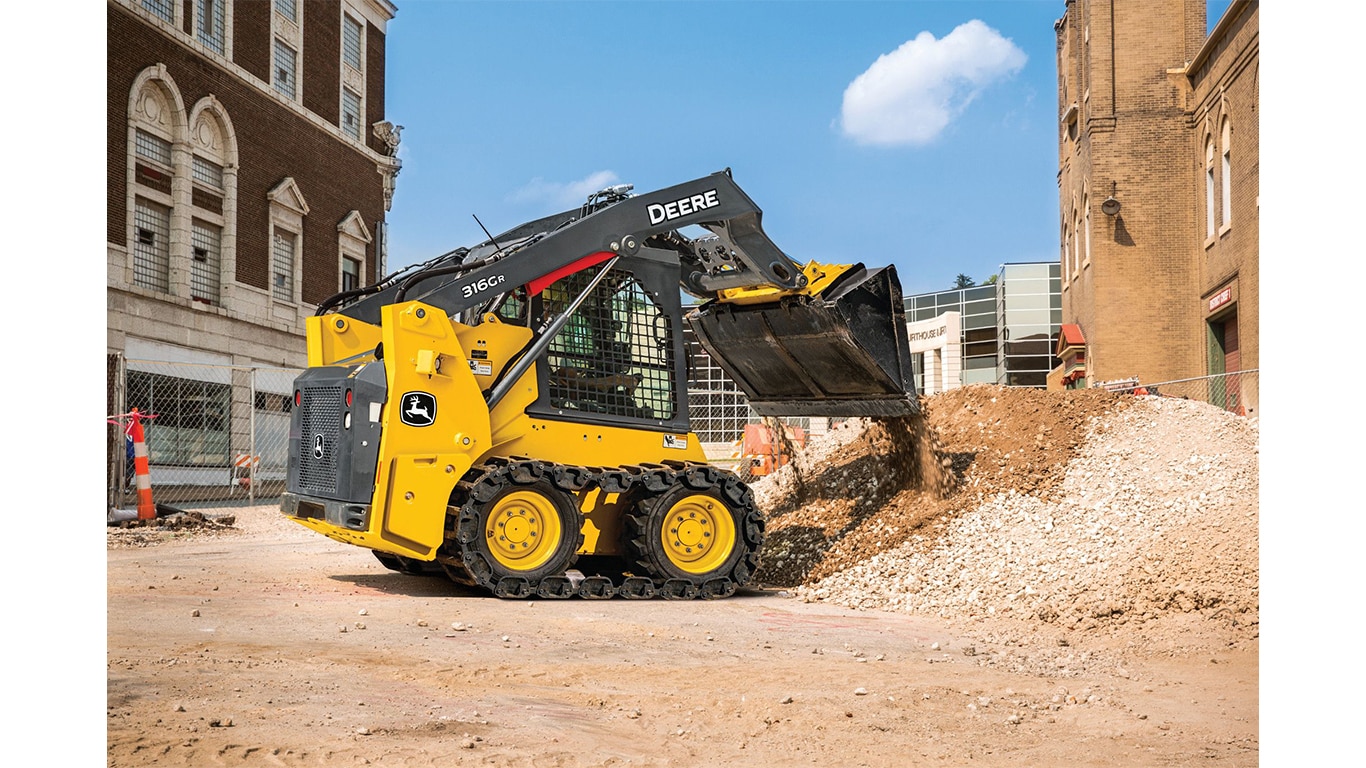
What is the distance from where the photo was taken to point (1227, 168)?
19719 mm

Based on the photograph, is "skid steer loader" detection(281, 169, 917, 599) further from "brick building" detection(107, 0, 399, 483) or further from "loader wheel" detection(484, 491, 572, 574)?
"brick building" detection(107, 0, 399, 483)

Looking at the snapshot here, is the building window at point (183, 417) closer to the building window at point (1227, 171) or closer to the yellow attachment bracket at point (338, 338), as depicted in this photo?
the yellow attachment bracket at point (338, 338)

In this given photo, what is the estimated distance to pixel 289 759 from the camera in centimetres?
353

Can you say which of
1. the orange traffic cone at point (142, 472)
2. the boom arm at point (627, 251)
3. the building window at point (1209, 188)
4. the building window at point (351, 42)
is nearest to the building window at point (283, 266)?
the building window at point (351, 42)

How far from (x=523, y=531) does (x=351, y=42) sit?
8.52 meters

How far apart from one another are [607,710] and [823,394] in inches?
208

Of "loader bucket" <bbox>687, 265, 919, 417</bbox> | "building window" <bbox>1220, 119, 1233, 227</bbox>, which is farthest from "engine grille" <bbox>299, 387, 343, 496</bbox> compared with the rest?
"building window" <bbox>1220, 119, 1233, 227</bbox>

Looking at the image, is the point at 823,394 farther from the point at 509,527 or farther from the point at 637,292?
the point at 509,527

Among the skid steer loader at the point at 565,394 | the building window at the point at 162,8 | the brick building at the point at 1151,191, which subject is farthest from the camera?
the brick building at the point at 1151,191

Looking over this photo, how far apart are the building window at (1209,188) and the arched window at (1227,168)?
63cm

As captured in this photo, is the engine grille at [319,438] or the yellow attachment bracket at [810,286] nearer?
the engine grille at [319,438]

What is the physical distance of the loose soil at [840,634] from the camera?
3.94 m

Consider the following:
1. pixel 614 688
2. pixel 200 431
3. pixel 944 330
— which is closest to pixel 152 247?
pixel 200 431

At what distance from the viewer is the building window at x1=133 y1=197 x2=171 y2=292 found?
14.6 metres
